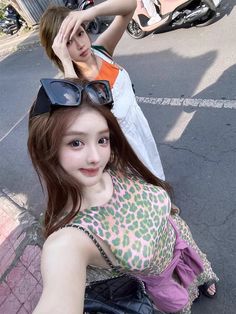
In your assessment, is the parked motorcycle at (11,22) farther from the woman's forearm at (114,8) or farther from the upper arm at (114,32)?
the woman's forearm at (114,8)

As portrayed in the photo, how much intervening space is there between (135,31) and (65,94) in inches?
232

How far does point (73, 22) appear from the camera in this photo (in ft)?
6.97

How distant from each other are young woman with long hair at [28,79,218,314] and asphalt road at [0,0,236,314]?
1275 mm

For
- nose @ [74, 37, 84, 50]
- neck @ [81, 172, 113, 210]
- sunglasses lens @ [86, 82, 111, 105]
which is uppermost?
sunglasses lens @ [86, 82, 111, 105]

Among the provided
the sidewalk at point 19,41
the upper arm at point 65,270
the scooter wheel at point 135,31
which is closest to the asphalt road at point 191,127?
the scooter wheel at point 135,31

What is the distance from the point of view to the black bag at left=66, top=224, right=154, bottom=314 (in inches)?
57.7

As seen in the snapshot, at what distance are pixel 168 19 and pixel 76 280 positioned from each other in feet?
18.6

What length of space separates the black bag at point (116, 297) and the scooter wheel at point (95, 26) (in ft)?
23.1

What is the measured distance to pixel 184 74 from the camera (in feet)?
16.8

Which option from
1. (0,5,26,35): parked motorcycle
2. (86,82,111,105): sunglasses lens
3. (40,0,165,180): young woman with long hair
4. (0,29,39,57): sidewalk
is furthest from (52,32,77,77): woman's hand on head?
(0,5,26,35): parked motorcycle

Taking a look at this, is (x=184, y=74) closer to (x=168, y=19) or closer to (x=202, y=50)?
(x=202, y=50)

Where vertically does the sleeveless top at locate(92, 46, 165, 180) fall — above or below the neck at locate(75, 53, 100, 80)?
below

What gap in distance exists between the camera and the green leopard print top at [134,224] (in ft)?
4.64

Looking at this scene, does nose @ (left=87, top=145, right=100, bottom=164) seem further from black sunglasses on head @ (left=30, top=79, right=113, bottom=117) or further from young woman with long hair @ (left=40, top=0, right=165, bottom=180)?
young woman with long hair @ (left=40, top=0, right=165, bottom=180)
